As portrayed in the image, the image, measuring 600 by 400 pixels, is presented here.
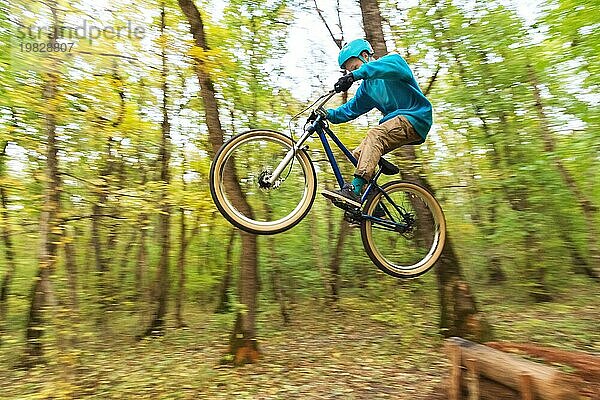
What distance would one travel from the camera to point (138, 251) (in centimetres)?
1120

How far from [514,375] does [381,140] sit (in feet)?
8.78

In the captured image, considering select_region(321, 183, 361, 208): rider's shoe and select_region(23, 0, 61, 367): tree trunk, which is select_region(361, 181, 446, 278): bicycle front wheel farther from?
select_region(23, 0, 61, 367): tree trunk

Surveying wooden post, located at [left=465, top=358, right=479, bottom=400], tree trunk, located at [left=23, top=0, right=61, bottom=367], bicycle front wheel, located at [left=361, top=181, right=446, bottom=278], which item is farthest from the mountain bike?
tree trunk, located at [left=23, top=0, right=61, bottom=367]

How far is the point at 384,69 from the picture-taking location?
11.0 ft

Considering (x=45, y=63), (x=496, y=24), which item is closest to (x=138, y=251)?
(x=45, y=63)

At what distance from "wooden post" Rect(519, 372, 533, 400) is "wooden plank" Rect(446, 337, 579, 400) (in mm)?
26

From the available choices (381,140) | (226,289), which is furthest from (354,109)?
(226,289)

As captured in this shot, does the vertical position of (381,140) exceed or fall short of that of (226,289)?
it exceeds it

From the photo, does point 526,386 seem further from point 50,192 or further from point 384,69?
point 50,192

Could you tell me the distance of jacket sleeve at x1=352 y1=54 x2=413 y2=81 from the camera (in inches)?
131

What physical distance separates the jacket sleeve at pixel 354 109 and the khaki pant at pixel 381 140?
0.32m

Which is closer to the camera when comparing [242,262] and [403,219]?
[403,219]

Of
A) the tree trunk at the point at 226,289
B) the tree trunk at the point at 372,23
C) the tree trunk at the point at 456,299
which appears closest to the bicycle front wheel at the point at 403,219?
the tree trunk at the point at 456,299

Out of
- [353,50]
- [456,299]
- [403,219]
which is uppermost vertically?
[353,50]
